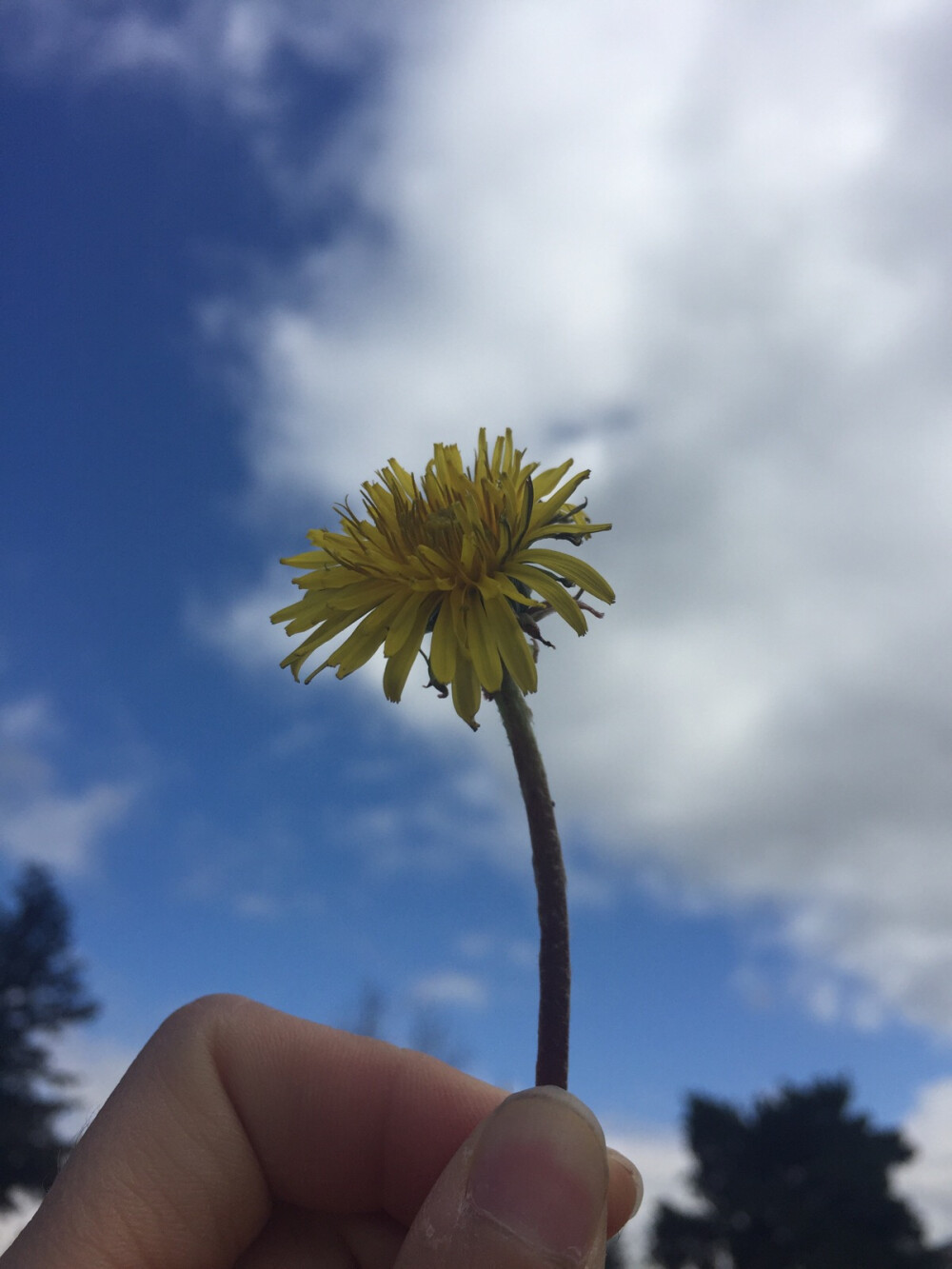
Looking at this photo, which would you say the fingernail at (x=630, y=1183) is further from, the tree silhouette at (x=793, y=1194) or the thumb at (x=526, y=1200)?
the tree silhouette at (x=793, y=1194)

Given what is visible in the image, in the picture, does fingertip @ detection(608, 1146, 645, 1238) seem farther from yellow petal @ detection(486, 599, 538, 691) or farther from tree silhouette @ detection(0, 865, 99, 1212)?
tree silhouette @ detection(0, 865, 99, 1212)

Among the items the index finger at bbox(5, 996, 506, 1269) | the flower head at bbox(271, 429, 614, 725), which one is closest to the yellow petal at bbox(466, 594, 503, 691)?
the flower head at bbox(271, 429, 614, 725)

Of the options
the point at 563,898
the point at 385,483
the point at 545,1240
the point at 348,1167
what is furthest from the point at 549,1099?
the point at 385,483

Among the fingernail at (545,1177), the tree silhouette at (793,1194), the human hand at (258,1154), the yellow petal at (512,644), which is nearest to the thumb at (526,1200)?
the fingernail at (545,1177)

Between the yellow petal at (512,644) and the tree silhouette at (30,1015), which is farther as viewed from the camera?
the tree silhouette at (30,1015)

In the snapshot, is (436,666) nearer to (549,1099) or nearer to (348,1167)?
(549,1099)
